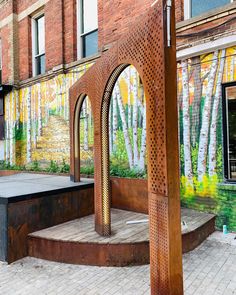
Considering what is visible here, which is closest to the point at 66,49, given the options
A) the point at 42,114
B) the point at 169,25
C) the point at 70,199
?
the point at 42,114

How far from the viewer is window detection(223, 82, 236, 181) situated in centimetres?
495

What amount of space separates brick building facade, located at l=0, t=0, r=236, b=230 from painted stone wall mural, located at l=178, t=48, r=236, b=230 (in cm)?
2

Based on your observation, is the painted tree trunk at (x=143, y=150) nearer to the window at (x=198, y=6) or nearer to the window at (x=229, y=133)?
the window at (x=229, y=133)

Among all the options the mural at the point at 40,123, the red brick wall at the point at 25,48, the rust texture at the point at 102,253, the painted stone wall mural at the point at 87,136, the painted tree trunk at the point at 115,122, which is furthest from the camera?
→ the red brick wall at the point at 25,48

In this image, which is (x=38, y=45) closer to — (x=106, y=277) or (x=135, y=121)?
(x=135, y=121)

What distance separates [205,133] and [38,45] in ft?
24.6

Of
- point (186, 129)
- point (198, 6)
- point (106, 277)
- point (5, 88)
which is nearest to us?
point (106, 277)

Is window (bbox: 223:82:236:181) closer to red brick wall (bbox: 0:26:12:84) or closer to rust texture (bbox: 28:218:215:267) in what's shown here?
rust texture (bbox: 28:218:215:267)

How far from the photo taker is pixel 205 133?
5.16 m

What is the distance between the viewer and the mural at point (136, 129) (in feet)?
16.5

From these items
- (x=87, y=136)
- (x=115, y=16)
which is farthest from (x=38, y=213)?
(x=115, y=16)

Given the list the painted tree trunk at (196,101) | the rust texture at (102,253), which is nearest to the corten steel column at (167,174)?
the rust texture at (102,253)

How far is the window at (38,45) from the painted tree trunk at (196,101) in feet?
20.2

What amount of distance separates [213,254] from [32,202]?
2.85 meters
